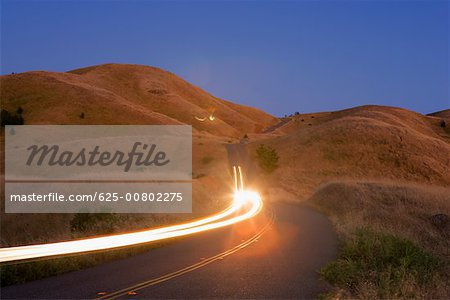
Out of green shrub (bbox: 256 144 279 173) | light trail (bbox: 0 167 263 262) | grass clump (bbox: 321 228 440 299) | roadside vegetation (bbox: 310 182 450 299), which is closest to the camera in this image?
grass clump (bbox: 321 228 440 299)

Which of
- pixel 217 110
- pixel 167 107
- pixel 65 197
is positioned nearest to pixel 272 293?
pixel 65 197

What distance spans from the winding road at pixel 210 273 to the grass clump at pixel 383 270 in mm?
631

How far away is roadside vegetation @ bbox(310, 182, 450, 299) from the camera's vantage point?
10.2 meters

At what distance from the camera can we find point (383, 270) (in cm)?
1210

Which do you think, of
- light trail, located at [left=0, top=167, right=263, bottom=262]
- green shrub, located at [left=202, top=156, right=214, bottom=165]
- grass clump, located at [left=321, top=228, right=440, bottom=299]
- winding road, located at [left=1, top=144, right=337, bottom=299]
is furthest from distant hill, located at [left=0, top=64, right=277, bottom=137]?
grass clump, located at [left=321, top=228, right=440, bottom=299]

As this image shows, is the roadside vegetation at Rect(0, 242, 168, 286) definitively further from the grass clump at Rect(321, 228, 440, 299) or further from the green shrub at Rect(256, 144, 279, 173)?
the green shrub at Rect(256, 144, 279, 173)

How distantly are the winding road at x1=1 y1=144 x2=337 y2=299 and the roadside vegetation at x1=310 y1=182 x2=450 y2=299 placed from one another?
693 millimetres

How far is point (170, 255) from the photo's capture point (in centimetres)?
1539

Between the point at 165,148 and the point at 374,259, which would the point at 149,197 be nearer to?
the point at 374,259

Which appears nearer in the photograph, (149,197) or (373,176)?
(149,197)

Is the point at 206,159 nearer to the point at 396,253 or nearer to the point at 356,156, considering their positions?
the point at 356,156

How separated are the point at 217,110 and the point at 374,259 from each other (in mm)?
185448

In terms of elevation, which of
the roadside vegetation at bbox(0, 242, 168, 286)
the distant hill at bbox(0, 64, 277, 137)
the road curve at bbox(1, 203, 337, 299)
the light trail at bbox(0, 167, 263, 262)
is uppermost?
the distant hill at bbox(0, 64, 277, 137)

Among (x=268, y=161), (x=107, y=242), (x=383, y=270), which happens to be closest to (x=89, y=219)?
(x=107, y=242)
